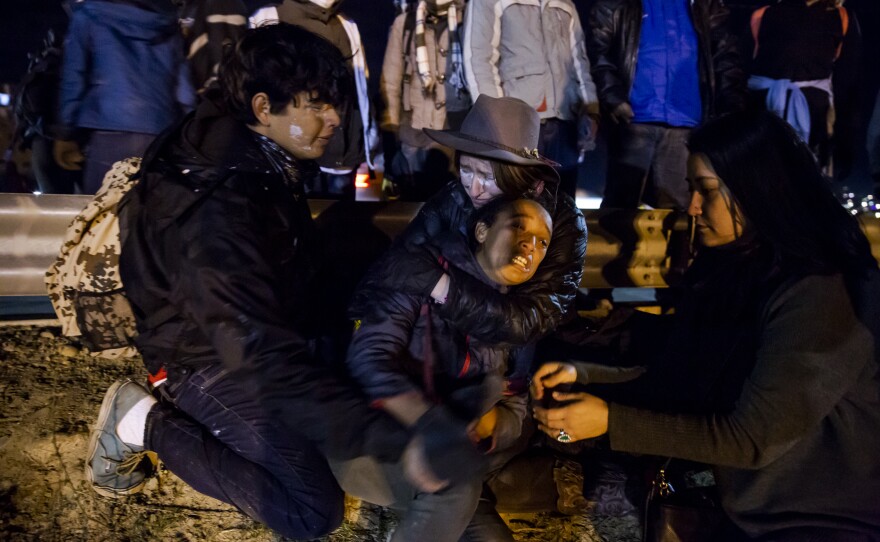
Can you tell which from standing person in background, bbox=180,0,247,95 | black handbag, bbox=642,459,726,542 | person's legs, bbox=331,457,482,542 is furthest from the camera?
standing person in background, bbox=180,0,247,95

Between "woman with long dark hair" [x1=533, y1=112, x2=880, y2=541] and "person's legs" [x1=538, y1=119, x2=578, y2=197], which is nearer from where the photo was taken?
"woman with long dark hair" [x1=533, y1=112, x2=880, y2=541]

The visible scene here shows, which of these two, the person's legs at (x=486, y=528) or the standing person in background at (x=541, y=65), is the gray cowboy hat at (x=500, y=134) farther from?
the standing person in background at (x=541, y=65)

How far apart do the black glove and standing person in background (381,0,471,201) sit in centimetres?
290

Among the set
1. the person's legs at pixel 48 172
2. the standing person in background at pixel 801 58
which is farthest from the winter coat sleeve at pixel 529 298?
the person's legs at pixel 48 172

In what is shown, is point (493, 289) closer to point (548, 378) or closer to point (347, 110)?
point (548, 378)

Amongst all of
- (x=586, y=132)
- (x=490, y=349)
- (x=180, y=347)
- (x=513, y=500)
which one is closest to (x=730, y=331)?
(x=490, y=349)

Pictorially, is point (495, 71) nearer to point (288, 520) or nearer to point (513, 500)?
point (513, 500)

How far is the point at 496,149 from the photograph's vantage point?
100 inches

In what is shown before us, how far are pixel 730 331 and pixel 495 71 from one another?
2.83 metres

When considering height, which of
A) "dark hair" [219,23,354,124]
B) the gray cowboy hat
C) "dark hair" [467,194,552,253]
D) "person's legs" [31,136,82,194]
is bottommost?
"person's legs" [31,136,82,194]

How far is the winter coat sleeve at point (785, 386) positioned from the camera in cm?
176

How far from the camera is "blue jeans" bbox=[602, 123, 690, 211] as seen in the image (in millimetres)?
4414

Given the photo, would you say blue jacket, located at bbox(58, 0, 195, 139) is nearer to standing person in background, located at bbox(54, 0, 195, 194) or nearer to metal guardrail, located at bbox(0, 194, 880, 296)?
standing person in background, located at bbox(54, 0, 195, 194)

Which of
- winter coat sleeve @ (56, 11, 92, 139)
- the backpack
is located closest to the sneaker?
the backpack
